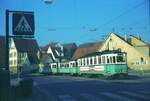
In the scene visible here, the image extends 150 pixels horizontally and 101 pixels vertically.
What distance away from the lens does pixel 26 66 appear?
123312 millimetres

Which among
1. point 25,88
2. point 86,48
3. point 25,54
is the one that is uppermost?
point 86,48

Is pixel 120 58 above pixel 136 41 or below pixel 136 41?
below

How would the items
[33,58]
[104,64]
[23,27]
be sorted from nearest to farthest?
[23,27] → [104,64] → [33,58]

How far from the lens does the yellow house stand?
3445 inches

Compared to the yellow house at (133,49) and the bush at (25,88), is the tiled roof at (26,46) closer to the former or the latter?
the yellow house at (133,49)

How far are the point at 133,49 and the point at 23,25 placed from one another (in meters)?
76.6

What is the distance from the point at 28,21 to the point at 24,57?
118 meters

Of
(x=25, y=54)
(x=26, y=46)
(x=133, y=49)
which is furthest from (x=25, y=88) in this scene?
(x=26, y=46)

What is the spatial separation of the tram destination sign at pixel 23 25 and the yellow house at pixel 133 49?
7144 centimetres

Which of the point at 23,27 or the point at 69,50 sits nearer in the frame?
the point at 23,27

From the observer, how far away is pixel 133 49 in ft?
294

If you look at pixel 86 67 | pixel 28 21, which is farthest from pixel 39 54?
pixel 28 21

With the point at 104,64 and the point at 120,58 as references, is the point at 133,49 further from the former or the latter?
the point at 120,58

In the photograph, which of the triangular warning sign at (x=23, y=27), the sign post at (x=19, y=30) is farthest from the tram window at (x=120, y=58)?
the triangular warning sign at (x=23, y=27)
